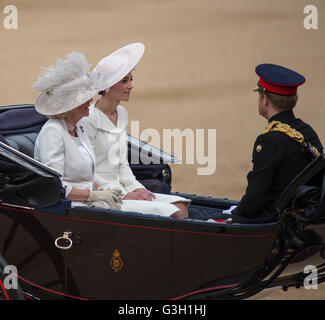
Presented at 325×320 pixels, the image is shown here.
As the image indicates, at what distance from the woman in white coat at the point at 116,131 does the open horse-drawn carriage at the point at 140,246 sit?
1.80 feet

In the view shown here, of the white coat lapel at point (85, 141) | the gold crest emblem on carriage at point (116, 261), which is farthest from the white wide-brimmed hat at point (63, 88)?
the gold crest emblem on carriage at point (116, 261)

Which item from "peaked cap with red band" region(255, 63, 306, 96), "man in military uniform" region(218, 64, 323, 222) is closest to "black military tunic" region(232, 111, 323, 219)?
"man in military uniform" region(218, 64, 323, 222)

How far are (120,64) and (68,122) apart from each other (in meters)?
0.51

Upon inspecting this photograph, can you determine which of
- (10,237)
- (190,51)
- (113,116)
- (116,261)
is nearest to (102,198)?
(116,261)

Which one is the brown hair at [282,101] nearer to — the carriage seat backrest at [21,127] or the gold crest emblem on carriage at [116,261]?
the gold crest emblem on carriage at [116,261]

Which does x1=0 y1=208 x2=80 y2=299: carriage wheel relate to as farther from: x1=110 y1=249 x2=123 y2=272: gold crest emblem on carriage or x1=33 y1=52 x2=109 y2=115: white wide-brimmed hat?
x1=33 y1=52 x2=109 y2=115: white wide-brimmed hat

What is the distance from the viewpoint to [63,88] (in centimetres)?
325

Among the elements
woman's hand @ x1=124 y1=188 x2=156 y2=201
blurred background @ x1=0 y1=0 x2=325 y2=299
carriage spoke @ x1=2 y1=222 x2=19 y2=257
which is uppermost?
blurred background @ x1=0 y1=0 x2=325 y2=299

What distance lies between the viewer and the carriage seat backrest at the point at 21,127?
3451 millimetres

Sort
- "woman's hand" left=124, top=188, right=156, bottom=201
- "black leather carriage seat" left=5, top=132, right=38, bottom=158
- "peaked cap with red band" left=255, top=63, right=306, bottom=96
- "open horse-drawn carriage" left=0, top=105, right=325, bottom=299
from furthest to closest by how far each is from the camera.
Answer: "woman's hand" left=124, top=188, right=156, bottom=201 < "black leather carriage seat" left=5, top=132, right=38, bottom=158 < "peaked cap with red band" left=255, top=63, right=306, bottom=96 < "open horse-drawn carriage" left=0, top=105, right=325, bottom=299

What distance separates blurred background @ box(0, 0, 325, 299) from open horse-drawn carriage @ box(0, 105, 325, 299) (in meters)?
3.54

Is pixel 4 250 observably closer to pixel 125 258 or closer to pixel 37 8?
pixel 125 258

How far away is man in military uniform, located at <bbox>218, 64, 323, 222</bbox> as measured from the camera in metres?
2.95

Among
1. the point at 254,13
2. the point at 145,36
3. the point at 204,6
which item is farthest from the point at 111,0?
the point at 254,13
